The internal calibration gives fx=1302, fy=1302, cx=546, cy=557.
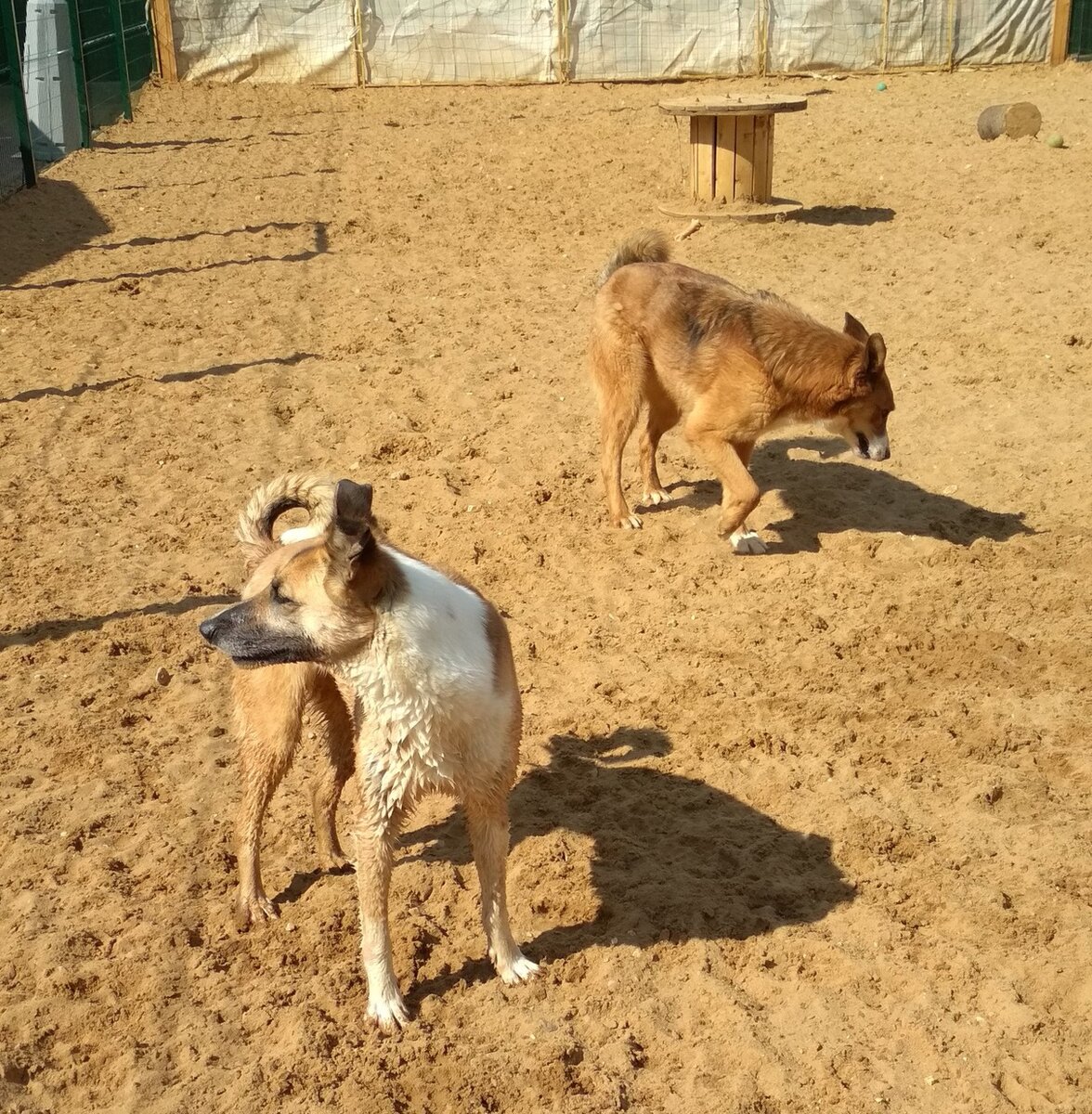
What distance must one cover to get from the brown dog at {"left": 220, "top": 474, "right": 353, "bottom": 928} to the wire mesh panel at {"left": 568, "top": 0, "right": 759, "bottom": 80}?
21209mm

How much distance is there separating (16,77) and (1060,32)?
1735cm

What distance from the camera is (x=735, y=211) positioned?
1417 cm

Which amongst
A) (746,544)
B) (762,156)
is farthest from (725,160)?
(746,544)

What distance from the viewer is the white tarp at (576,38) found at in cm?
2320

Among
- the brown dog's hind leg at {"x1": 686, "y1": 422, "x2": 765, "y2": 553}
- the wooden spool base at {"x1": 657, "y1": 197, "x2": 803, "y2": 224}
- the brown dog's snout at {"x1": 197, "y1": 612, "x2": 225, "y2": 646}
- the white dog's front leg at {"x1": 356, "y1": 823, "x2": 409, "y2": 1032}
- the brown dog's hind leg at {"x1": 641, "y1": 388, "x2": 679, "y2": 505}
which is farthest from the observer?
the wooden spool base at {"x1": 657, "y1": 197, "x2": 803, "y2": 224}

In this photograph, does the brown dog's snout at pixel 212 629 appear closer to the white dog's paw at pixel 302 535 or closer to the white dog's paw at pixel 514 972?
the white dog's paw at pixel 302 535

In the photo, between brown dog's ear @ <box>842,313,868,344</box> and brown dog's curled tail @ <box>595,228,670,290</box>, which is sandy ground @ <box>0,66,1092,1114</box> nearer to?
brown dog's ear @ <box>842,313,868,344</box>

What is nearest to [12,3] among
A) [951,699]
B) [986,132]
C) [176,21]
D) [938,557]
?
[176,21]

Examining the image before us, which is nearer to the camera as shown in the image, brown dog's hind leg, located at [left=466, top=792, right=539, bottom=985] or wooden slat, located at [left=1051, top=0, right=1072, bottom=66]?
brown dog's hind leg, located at [left=466, top=792, right=539, bottom=985]

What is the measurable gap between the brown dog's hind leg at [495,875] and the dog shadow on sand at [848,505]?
381cm

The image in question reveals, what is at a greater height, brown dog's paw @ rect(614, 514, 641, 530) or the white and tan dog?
the white and tan dog

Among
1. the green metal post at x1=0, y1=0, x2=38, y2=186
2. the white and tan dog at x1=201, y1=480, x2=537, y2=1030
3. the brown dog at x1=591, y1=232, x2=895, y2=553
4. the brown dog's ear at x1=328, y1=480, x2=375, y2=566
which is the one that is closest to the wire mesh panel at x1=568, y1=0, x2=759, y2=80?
the green metal post at x1=0, y1=0, x2=38, y2=186

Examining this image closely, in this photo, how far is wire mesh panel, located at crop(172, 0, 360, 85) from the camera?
23.7m

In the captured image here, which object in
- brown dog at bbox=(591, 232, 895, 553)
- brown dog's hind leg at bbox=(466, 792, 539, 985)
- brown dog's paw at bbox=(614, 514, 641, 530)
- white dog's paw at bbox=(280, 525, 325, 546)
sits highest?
white dog's paw at bbox=(280, 525, 325, 546)
